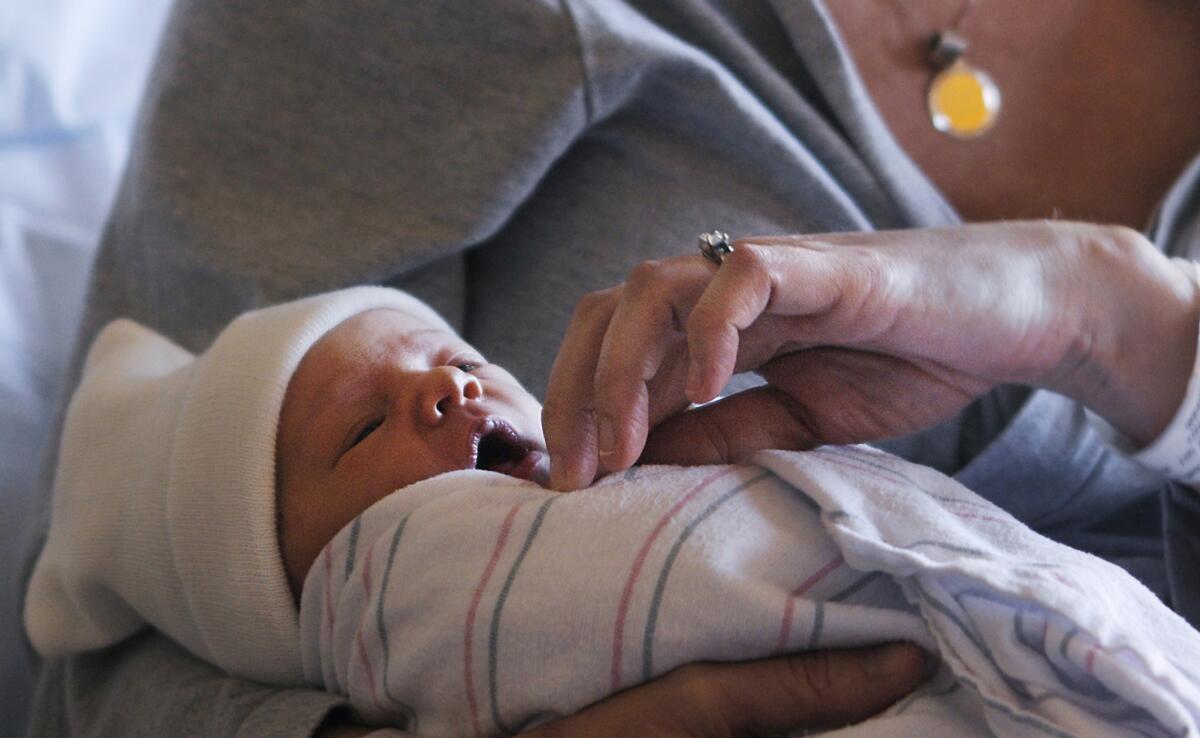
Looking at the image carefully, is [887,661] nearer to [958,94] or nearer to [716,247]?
[716,247]

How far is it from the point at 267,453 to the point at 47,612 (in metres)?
0.30

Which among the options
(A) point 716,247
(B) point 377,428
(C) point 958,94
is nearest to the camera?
(A) point 716,247

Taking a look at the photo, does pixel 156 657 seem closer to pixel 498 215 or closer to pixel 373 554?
pixel 373 554

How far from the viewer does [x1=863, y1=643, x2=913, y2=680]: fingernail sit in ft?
2.02

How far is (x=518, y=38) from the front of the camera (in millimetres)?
1003

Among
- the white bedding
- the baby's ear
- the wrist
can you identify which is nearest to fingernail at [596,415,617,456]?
the wrist

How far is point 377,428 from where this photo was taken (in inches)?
32.0

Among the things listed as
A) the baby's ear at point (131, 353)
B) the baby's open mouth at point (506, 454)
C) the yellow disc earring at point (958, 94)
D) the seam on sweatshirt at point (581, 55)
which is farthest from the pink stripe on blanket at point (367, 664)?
the yellow disc earring at point (958, 94)

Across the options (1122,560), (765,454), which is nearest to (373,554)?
(765,454)

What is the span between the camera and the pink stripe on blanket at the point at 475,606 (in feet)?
2.19

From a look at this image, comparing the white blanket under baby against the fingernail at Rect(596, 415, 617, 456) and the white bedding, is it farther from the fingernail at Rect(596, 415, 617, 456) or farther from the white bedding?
the white bedding

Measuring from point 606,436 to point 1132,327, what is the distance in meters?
0.47

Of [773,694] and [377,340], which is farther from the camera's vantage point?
[377,340]

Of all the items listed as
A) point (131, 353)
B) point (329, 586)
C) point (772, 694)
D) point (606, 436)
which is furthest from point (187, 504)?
point (772, 694)
